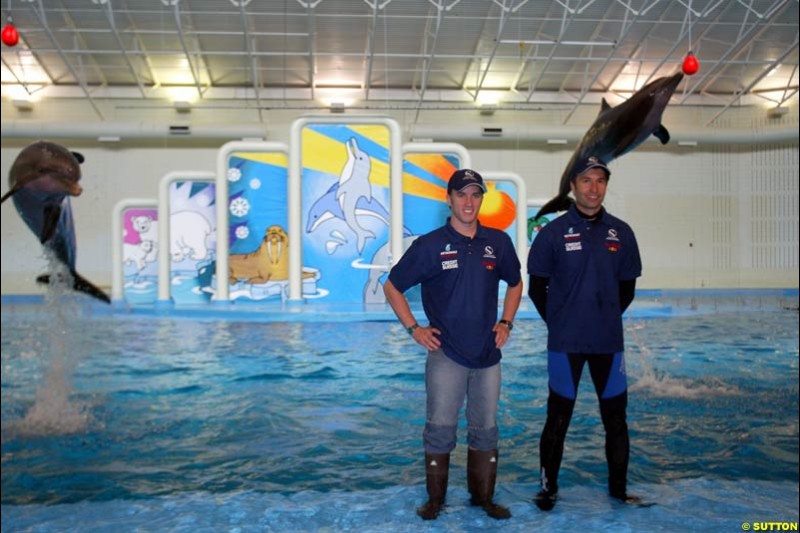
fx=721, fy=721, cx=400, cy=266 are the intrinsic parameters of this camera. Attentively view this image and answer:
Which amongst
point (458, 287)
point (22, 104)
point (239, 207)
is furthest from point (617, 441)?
point (22, 104)

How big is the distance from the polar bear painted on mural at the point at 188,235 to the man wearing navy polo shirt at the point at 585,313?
12.5 m

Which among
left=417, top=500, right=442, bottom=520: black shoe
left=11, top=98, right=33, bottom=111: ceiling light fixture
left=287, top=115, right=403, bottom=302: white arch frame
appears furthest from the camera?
left=11, top=98, right=33, bottom=111: ceiling light fixture

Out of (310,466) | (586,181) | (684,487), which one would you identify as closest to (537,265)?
(586,181)

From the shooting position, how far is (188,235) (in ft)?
49.1

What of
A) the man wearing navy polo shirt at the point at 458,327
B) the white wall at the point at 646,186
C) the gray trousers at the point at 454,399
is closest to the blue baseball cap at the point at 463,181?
the man wearing navy polo shirt at the point at 458,327

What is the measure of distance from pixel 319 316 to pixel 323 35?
13.6 feet

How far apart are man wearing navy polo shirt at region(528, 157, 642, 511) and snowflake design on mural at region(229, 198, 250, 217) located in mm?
11438

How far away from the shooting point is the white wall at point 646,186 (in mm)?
13812

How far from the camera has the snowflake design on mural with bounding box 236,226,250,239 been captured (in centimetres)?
1415

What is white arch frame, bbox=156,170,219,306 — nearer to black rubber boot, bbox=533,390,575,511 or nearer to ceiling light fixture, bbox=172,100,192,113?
ceiling light fixture, bbox=172,100,192,113

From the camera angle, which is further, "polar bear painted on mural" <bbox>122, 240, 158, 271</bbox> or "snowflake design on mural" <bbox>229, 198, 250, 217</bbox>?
"polar bear painted on mural" <bbox>122, 240, 158, 271</bbox>

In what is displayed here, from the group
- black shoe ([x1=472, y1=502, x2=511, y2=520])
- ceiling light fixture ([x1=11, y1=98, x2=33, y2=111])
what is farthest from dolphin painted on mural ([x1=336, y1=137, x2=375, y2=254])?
ceiling light fixture ([x1=11, y1=98, x2=33, y2=111])

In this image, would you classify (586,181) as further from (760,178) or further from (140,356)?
(760,178)

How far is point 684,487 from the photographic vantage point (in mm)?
3506
